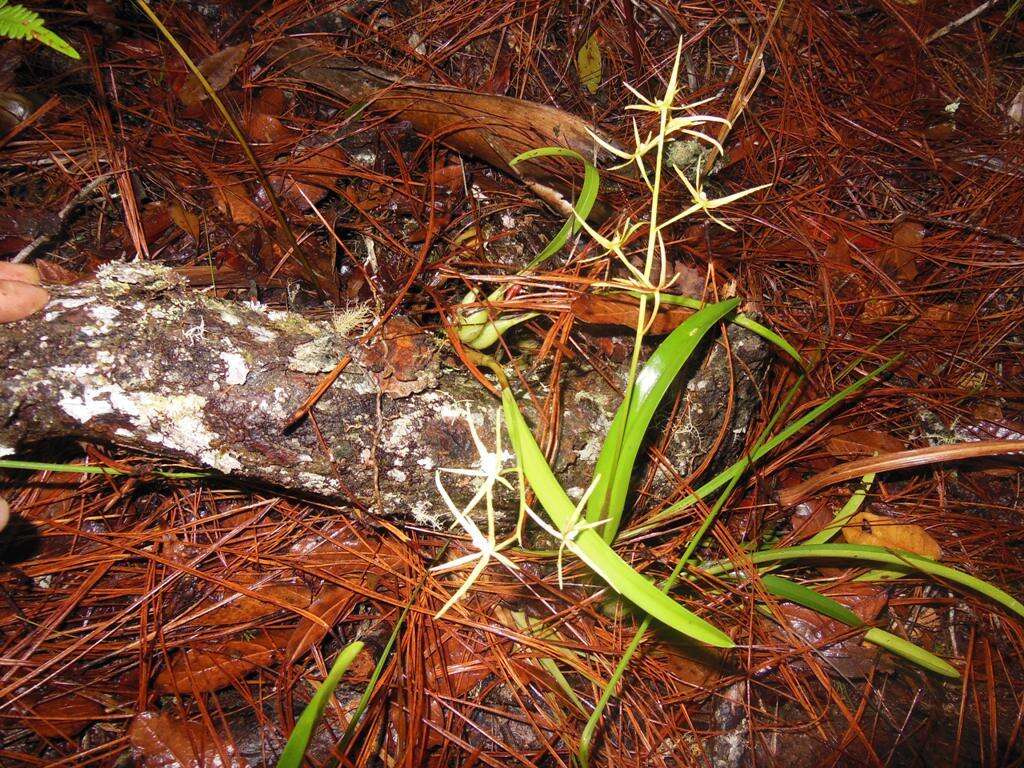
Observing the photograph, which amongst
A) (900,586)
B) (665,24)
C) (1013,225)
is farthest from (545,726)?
(665,24)

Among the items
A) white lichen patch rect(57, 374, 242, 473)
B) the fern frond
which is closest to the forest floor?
white lichen patch rect(57, 374, 242, 473)

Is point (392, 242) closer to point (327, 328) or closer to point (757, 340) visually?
point (327, 328)

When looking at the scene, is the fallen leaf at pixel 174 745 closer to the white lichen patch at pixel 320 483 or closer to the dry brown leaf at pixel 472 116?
the white lichen patch at pixel 320 483

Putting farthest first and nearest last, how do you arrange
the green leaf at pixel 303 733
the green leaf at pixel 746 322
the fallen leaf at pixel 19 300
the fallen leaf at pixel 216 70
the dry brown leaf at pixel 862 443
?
the fallen leaf at pixel 216 70, the dry brown leaf at pixel 862 443, the green leaf at pixel 746 322, the fallen leaf at pixel 19 300, the green leaf at pixel 303 733

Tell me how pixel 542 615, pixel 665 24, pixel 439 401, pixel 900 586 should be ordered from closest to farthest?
pixel 439 401, pixel 542 615, pixel 900 586, pixel 665 24

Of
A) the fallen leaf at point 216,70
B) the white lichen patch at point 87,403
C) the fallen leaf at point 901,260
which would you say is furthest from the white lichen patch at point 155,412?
the fallen leaf at point 901,260

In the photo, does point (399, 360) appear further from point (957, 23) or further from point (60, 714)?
point (957, 23)
